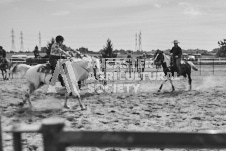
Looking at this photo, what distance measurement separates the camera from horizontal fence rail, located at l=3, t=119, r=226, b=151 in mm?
1502

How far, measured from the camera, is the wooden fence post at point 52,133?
148 cm

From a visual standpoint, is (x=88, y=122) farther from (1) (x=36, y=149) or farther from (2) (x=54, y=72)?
(2) (x=54, y=72)

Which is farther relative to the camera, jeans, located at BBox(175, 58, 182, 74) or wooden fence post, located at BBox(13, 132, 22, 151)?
jeans, located at BBox(175, 58, 182, 74)

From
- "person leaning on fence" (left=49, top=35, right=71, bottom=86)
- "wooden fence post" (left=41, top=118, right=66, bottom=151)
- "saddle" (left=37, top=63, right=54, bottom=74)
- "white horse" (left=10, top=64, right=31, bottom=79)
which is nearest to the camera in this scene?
"wooden fence post" (left=41, top=118, right=66, bottom=151)

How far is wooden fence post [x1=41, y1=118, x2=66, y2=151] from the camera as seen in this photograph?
1.48 m

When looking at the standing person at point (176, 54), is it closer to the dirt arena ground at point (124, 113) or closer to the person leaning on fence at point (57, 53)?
the dirt arena ground at point (124, 113)

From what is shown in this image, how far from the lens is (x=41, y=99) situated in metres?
9.38

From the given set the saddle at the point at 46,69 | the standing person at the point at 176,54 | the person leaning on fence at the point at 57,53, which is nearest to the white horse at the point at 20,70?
the saddle at the point at 46,69

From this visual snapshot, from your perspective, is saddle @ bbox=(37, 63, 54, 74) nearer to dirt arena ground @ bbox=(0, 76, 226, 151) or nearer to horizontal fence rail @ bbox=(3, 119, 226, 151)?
dirt arena ground @ bbox=(0, 76, 226, 151)

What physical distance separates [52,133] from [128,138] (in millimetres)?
428

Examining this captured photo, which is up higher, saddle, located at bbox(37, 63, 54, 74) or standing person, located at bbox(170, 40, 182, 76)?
standing person, located at bbox(170, 40, 182, 76)

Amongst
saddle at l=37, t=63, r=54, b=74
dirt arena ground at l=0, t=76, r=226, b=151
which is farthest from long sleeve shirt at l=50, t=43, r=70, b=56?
dirt arena ground at l=0, t=76, r=226, b=151

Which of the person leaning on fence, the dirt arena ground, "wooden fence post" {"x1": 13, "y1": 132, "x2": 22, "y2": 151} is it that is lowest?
the dirt arena ground

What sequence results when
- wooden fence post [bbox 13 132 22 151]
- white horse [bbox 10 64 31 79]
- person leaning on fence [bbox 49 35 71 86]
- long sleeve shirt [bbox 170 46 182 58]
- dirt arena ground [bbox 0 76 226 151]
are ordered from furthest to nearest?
long sleeve shirt [bbox 170 46 182 58] < white horse [bbox 10 64 31 79] < person leaning on fence [bbox 49 35 71 86] < dirt arena ground [bbox 0 76 226 151] < wooden fence post [bbox 13 132 22 151]
